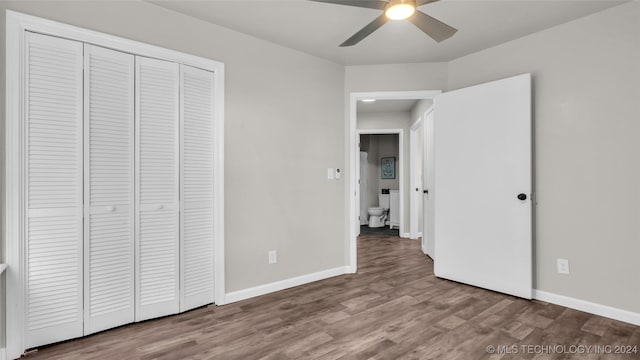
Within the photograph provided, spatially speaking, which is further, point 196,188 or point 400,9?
point 196,188

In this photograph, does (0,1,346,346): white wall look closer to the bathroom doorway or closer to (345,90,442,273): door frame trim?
(345,90,442,273): door frame trim

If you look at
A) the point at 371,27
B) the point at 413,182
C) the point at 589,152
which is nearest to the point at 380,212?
the point at 413,182

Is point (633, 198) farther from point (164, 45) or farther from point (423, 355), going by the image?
point (164, 45)

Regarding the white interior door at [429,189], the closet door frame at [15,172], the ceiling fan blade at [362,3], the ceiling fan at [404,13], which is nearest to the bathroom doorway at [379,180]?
the white interior door at [429,189]

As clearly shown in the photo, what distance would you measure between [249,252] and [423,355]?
1.70m

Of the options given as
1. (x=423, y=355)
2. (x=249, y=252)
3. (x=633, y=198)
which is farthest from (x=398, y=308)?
(x=633, y=198)

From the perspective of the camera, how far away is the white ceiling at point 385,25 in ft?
8.02

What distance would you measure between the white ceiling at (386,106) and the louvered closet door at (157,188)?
3389 millimetres

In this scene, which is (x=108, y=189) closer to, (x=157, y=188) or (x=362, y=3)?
(x=157, y=188)

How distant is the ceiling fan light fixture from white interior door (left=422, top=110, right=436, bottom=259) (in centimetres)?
244

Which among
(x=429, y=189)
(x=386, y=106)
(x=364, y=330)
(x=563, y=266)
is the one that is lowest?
(x=364, y=330)

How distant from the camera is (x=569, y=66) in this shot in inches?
109

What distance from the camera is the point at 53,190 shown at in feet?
6.86

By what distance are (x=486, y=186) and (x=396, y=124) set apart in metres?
3.11
